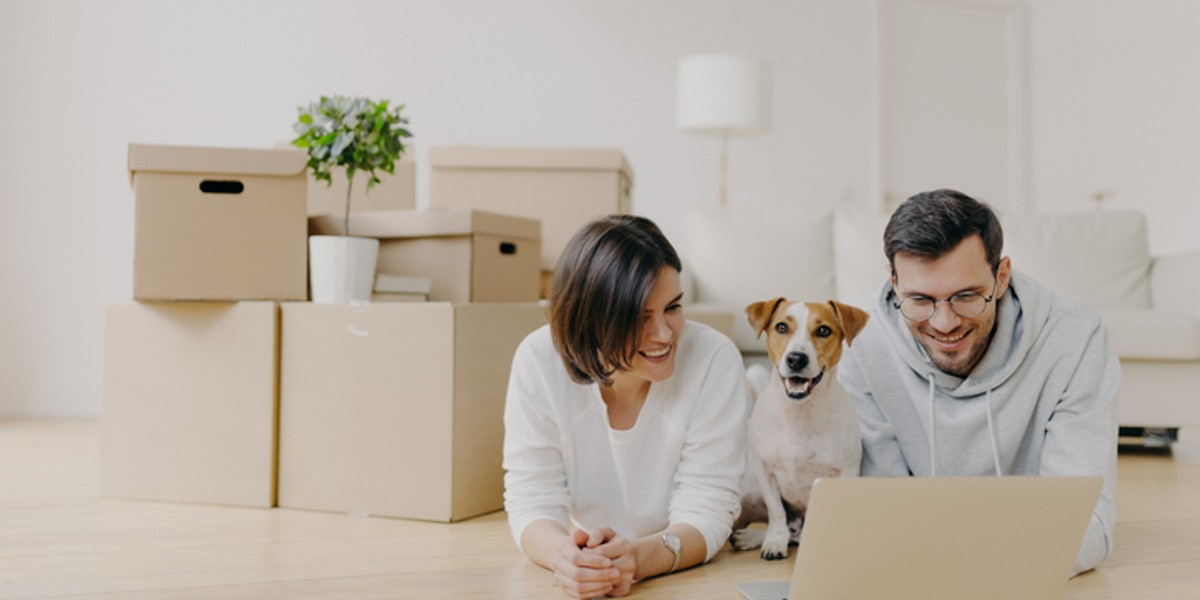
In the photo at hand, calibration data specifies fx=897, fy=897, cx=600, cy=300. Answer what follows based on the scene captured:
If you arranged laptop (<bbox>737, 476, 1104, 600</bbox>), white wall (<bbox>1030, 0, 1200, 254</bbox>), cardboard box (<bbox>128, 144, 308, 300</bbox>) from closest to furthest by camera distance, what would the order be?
laptop (<bbox>737, 476, 1104, 600</bbox>) → cardboard box (<bbox>128, 144, 308, 300</bbox>) → white wall (<bbox>1030, 0, 1200, 254</bbox>)

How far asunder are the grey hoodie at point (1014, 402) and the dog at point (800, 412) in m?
0.10

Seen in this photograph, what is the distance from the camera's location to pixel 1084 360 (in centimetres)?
141

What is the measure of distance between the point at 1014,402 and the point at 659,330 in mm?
597

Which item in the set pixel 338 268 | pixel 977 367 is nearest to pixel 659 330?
pixel 977 367

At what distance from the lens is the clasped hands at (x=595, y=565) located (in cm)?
126

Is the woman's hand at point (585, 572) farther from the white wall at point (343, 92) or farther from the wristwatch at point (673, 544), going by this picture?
the white wall at point (343, 92)

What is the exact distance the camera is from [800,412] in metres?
1.49

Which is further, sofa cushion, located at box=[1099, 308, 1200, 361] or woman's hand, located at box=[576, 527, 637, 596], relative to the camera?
sofa cushion, located at box=[1099, 308, 1200, 361]

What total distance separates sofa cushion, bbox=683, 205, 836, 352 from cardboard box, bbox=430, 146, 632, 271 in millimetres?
680

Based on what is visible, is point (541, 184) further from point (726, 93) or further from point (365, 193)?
point (726, 93)

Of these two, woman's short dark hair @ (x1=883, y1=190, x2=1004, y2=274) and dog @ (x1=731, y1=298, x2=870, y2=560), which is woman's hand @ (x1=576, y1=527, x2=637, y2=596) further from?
woman's short dark hair @ (x1=883, y1=190, x2=1004, y2=274)

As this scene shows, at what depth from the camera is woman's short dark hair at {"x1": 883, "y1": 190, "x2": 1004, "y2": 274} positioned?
1.30m

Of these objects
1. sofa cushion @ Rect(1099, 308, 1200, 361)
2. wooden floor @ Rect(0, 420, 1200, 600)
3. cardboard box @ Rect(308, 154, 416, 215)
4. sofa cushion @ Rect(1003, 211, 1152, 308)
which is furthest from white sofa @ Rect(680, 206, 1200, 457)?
wooden floor @ Rect(0, 420, 1200, 600)

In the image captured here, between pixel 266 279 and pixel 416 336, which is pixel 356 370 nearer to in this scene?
pixel 416 336
